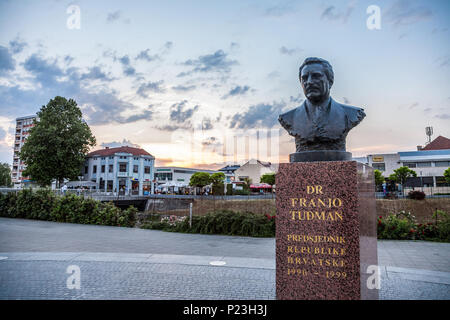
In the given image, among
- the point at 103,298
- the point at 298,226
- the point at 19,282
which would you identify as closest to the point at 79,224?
the point at 19,282

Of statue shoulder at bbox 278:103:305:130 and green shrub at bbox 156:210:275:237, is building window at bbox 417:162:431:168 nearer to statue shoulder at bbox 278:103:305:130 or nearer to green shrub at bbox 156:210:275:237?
green shrub at bbox 156:210:275:237

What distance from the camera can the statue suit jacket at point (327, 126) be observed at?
470 centimetres

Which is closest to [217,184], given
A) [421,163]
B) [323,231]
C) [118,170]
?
[118,170]

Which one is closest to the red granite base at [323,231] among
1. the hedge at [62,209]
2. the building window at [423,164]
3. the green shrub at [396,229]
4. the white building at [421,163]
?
the green shrub at [396,229]

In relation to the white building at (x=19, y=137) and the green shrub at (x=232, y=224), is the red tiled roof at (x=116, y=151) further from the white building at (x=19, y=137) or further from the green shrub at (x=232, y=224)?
the green shrub at (x=232, y=224)

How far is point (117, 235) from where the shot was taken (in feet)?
41.8

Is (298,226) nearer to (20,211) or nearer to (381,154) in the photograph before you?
(20,211)

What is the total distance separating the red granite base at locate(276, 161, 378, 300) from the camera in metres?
4.03

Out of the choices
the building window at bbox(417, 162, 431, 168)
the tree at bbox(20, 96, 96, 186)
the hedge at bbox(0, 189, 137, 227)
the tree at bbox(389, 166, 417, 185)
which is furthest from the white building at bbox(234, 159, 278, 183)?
the hedge at bbox(0, 189, 137, 227)

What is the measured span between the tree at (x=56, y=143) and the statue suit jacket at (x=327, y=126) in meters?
38.6

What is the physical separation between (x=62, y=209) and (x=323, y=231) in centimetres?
1730
